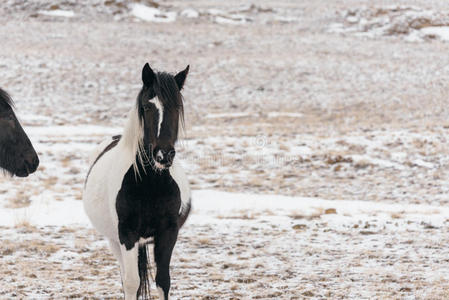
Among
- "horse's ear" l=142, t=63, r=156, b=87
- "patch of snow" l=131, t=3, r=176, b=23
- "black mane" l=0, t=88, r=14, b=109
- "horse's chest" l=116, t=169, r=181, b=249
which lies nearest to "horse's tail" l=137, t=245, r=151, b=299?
"horse's chest" l=116, t=169, r=181, b=249

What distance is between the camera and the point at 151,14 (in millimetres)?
36844

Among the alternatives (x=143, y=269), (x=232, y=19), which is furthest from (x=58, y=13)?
(x=143, y=269)

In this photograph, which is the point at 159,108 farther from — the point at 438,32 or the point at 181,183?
the point at 438,32

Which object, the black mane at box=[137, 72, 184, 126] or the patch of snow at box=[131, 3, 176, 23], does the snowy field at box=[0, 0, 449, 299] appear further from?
the black mane at box=[137, 72, 184, 126]

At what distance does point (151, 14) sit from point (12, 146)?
3311cm

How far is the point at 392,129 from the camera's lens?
676 inches

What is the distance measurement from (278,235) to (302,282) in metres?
2.29

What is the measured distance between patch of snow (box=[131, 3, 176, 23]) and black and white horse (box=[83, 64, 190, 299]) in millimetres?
32478

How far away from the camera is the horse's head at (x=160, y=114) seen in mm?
4258

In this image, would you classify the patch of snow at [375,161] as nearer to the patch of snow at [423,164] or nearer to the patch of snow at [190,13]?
the patch of snow at [423,164]

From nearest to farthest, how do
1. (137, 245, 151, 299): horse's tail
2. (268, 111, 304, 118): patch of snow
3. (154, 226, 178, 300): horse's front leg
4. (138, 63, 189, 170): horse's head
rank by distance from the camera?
1. (138, 63, 189, 170): horse's head
2. (154, 226, 178, 300): horse's front leg
3. (137, 245, 151, 299): horse's tail
4. (268, 111, 304, 118): patch of snow

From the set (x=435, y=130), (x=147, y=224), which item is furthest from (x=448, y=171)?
(x=147, y=224)

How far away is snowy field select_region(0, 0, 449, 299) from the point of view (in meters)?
6.89

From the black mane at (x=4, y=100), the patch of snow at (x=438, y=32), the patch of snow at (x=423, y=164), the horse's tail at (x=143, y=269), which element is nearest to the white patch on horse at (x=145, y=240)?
the horse's tail at (x=143, y=269)
